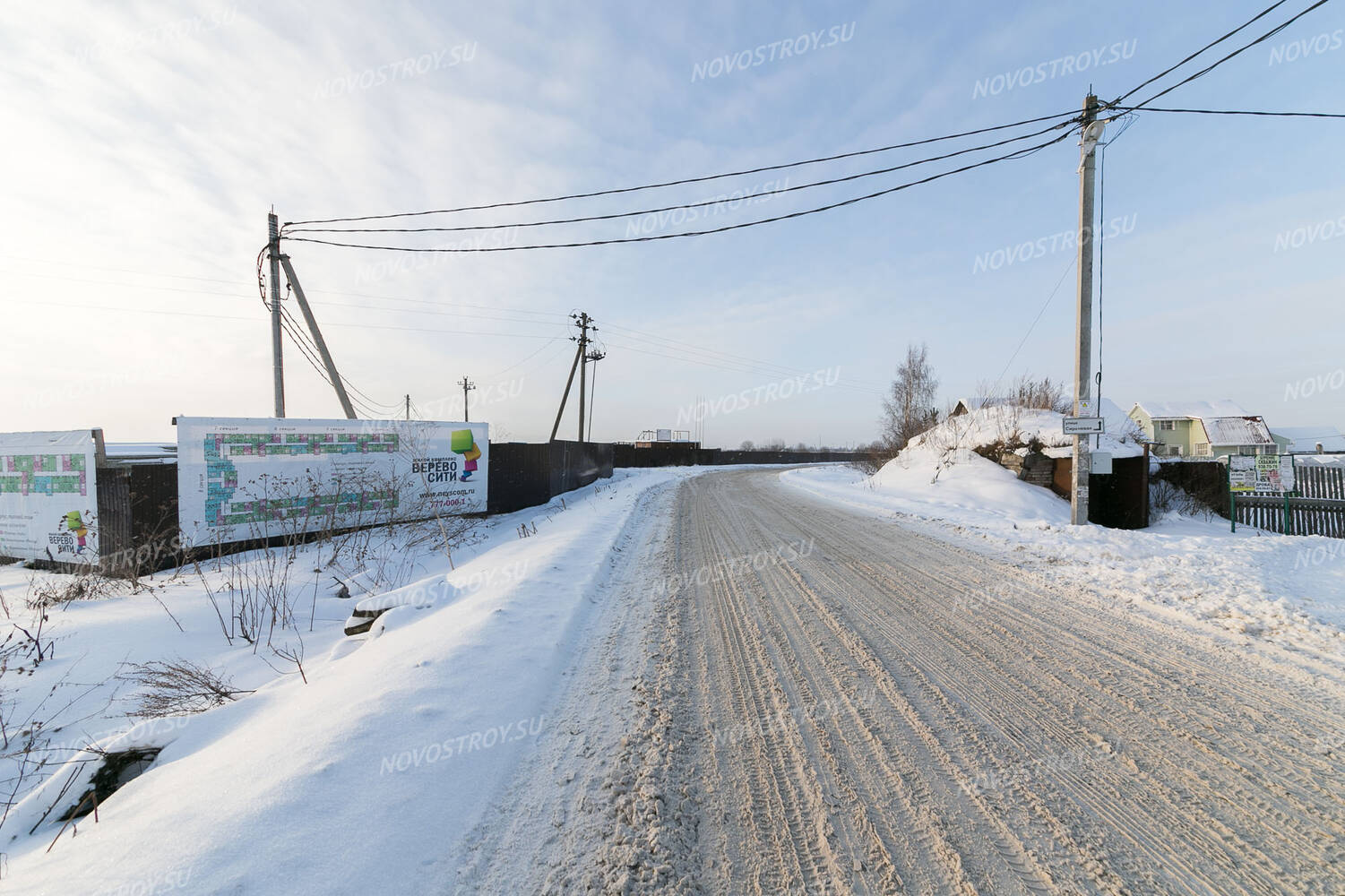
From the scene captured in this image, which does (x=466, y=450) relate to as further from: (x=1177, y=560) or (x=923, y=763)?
(x=1177, y=560)

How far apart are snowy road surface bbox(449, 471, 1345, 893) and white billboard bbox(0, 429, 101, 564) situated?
999 centimetres

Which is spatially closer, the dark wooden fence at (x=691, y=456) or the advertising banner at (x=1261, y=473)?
the advertising banner at (x=1261, y=473)

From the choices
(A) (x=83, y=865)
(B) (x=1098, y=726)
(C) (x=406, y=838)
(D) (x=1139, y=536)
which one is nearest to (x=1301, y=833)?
(B) (x=1098, y=726)

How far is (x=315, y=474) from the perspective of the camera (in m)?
10.4

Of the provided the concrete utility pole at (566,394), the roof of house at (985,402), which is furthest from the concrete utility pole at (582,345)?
the roof of house at (985,402)

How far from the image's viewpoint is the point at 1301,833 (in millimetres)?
2234

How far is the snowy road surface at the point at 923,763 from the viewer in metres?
2.08

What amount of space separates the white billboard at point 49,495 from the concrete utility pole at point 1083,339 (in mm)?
17468

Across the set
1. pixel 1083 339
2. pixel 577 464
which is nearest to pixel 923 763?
pixel 1083 339

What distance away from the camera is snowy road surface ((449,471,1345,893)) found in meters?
2.08

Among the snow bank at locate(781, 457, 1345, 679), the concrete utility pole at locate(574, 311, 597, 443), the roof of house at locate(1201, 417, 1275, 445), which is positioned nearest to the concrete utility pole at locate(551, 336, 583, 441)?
the concrete utility pole at locate(574, 311, 597, 443)

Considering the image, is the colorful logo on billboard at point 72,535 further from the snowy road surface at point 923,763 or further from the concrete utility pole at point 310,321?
the snowy road surface at point 923,763

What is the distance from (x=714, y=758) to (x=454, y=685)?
1.80m

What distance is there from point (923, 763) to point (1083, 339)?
1042cm
